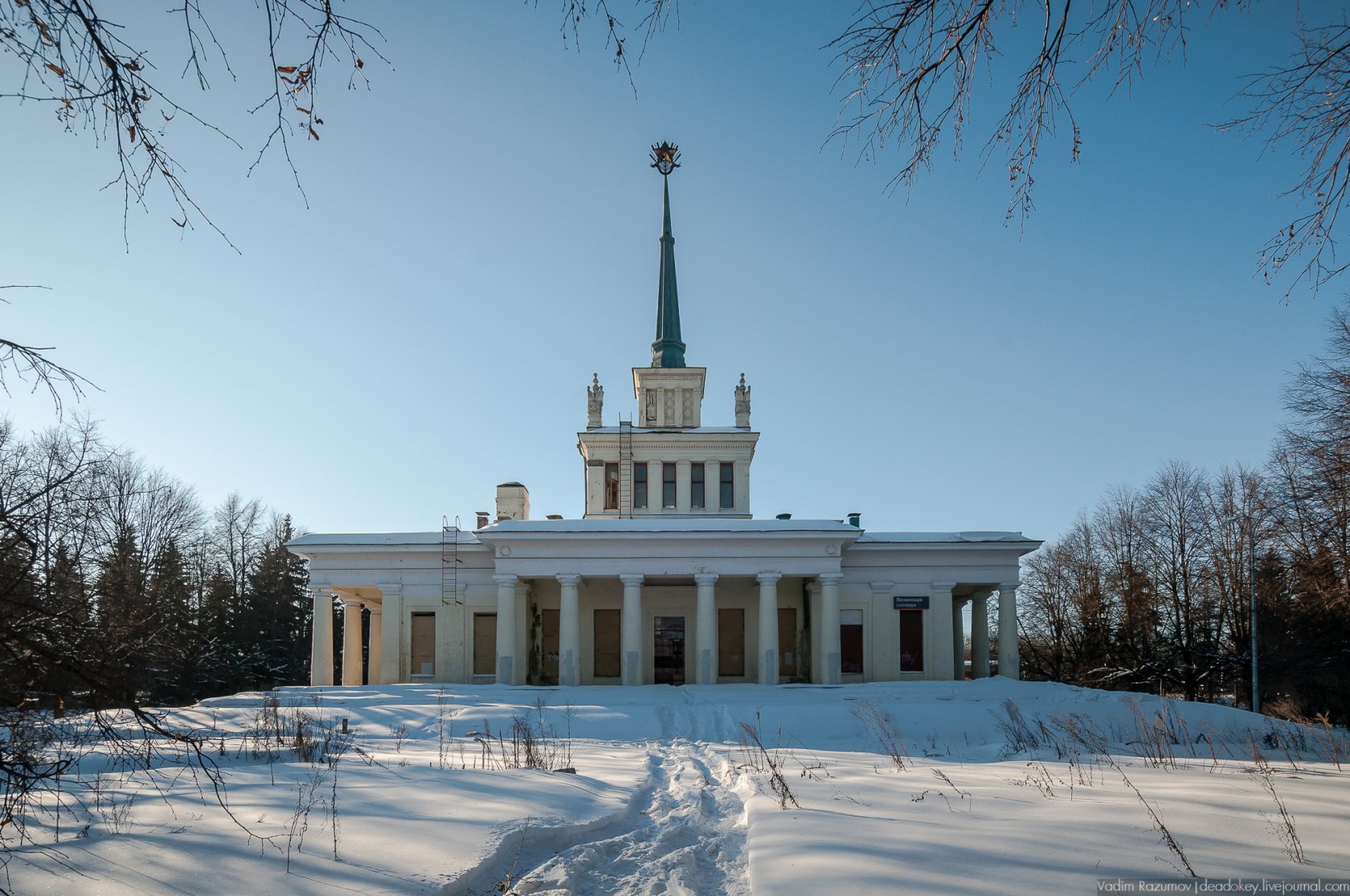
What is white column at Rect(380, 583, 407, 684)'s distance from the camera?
33.0 m

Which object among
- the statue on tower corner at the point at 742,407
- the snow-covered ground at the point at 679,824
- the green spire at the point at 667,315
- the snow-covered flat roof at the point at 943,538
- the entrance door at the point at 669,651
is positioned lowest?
the entrance door at the point at 669,651

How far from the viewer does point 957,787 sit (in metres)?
8.99

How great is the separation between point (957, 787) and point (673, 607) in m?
26.3

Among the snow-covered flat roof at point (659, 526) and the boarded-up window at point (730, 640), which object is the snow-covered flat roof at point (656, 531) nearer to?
the snow-covered flat roof at point (659, 526)

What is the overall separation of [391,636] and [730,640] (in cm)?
1313

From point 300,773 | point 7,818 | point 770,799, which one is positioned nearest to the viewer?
point 7,818

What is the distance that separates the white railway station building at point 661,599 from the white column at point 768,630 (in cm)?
6

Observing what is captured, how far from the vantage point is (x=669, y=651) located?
3484cm

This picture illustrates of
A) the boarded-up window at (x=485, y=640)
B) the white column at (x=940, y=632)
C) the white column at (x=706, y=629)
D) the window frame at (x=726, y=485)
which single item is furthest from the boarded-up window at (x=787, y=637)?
the boarded-up window at (x=485, y=640)

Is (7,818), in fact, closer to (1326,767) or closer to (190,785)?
(190,785)

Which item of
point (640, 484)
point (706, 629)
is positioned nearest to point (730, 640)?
point (706, 629)

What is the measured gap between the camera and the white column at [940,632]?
33.1 m

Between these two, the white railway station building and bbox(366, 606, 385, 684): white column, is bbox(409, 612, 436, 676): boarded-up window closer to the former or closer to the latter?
the white railway station building

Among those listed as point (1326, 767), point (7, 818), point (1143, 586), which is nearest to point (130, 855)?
point (7, 818)
